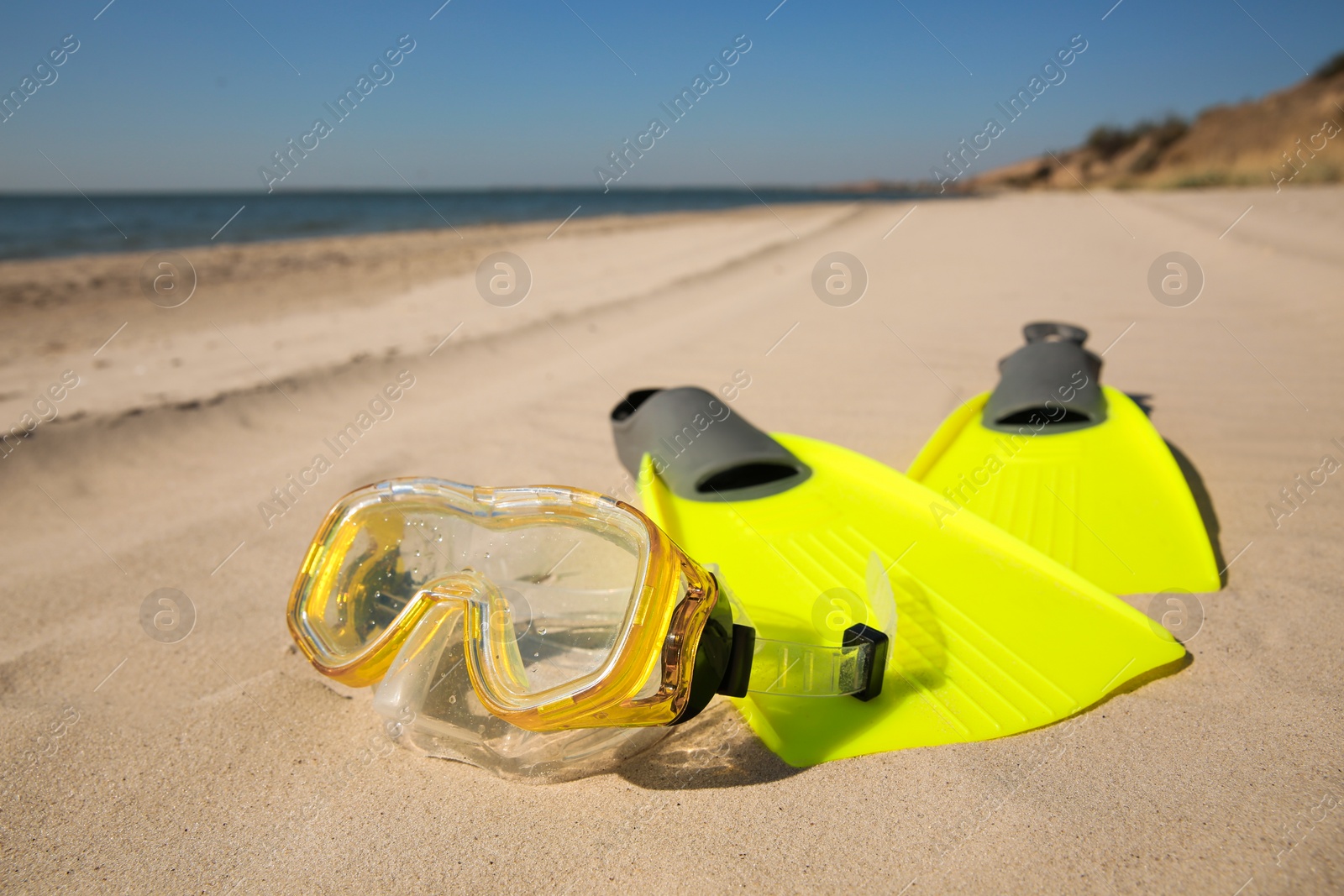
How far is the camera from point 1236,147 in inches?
1096

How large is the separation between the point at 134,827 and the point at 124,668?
591 millimetres

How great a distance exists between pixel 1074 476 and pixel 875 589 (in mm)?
1033

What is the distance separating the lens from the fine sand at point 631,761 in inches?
48.4

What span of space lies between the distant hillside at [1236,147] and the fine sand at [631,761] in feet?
54.5

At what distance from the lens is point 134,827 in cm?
133

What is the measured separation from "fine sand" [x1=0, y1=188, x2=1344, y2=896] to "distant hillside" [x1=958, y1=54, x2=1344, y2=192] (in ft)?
54.5

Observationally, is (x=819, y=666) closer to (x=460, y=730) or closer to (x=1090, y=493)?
(x=460, y=730)

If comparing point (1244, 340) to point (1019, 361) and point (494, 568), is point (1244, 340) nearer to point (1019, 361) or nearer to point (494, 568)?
point (1019, 361)

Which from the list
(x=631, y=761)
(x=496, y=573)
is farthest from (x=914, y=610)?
(x=496, y=573)

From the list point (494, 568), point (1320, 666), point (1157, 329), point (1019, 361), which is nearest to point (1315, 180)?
point (1157, 329)

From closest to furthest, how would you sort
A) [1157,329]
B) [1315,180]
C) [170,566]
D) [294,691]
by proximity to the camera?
[294,691], [170,566], [1157,329], [1315,180]

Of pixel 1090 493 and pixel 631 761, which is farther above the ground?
pixel 631 761

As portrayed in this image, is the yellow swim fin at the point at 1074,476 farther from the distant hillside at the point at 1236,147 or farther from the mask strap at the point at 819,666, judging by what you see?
the distant hillside at the point at 1236,147

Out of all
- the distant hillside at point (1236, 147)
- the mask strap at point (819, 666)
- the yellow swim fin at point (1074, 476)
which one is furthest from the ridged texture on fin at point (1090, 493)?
the distant hillside at point (1236, 147)
